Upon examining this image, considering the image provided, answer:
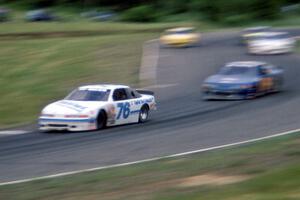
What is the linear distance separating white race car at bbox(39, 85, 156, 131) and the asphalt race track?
0.45m

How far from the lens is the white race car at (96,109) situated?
2167cm

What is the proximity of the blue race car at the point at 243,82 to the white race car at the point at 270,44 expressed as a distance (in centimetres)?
1260

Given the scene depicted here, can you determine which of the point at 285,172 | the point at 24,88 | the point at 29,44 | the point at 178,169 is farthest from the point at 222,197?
the point at 29,44

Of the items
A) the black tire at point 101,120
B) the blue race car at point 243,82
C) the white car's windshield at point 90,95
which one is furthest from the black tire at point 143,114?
the blue race car at point 243,82

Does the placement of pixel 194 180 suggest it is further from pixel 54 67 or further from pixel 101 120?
pixel 54 67

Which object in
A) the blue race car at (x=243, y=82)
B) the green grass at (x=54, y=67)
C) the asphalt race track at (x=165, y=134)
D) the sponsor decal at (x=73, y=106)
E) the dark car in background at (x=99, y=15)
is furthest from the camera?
the dark car in background at (x=99, y=15)

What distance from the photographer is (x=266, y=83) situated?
2869 cm

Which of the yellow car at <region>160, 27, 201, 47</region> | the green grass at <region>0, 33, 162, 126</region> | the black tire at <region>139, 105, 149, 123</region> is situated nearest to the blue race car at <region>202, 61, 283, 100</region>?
the black tire at <region>139, 105, 149, 123</region>

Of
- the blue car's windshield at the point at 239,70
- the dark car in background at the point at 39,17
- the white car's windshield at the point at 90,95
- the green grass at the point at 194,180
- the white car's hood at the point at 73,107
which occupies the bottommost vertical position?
the dark car in background at the point at 39,17

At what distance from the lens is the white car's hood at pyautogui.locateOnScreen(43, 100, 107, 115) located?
21.9 m

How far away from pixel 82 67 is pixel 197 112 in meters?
15.5

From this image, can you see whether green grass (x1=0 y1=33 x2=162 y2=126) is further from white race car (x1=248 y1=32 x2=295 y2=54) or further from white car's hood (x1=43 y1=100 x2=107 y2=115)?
white race car (x1=248 y1=32 x2=295 y2=54)

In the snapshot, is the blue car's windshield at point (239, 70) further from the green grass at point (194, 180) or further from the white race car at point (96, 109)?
the green grass at point (194, 180)

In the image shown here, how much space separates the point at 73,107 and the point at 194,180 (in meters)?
12.3
